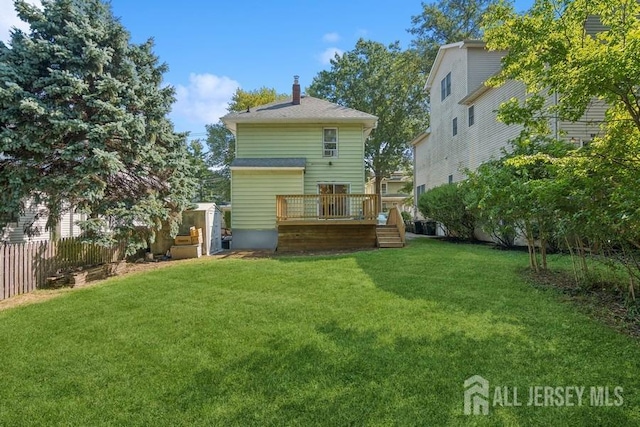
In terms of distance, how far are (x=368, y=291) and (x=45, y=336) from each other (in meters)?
4.86

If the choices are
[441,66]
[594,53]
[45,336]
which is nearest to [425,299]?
[594,53]

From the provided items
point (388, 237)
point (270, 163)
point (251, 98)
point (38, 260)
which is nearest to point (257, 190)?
point (270, 163)

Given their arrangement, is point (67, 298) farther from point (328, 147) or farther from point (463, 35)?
point (463, 35)

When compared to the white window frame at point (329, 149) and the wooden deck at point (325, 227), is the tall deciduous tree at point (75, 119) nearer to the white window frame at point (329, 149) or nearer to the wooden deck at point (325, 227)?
the wooden deck at point (325, 227)

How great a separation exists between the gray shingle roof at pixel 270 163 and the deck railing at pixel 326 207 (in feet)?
5.83

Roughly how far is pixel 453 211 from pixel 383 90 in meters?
18.0

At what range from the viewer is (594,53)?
3613 mm

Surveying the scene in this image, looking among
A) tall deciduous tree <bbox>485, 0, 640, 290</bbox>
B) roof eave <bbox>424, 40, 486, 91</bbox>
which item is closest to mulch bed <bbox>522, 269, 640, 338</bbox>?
tall deciduous tree <bbox>485, 0, 640, 290</bbox>

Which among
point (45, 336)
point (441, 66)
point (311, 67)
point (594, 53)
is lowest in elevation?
point (45, 336)

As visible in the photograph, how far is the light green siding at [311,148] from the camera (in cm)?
1476

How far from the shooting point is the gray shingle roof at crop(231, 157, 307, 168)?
45.5ft

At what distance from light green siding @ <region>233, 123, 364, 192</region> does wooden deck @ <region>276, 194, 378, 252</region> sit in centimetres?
255

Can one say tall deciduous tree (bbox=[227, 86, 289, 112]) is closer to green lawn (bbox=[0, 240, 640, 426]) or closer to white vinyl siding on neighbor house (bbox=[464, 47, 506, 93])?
white vinyl siding on neighbor house (bbox=[464, 47, 506, 93])

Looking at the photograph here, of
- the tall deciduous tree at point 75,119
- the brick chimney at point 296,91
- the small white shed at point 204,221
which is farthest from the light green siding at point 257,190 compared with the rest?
the tall deciduous tree at point 75,119
